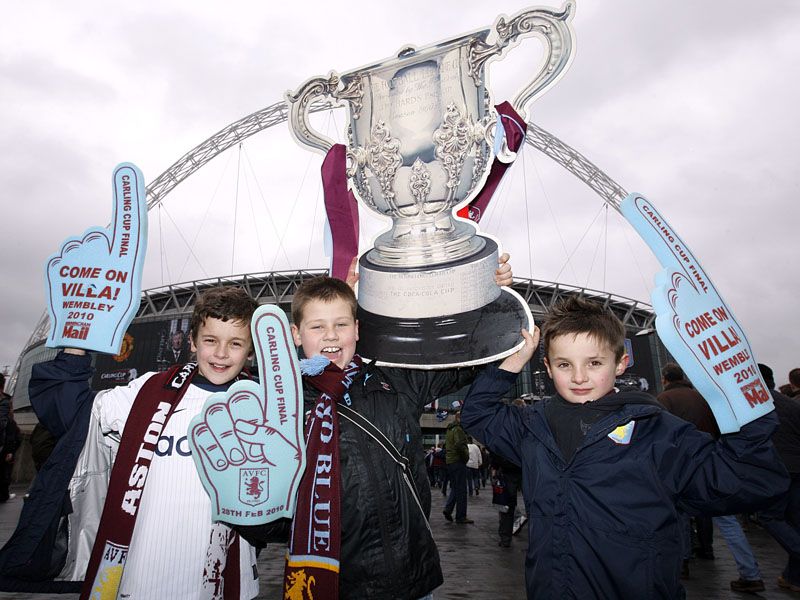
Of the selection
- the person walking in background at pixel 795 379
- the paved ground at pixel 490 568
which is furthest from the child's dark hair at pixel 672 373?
the paved ground at pixel 490 568

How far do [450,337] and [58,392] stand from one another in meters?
1.75

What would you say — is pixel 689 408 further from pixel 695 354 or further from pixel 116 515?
pixel 116 515

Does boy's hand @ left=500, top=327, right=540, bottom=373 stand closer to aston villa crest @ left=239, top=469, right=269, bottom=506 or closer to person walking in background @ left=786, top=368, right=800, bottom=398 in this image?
aston villa crest @ left=239, top=469, right=269, bottom=506

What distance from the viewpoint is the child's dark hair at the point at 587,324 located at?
6.72ft

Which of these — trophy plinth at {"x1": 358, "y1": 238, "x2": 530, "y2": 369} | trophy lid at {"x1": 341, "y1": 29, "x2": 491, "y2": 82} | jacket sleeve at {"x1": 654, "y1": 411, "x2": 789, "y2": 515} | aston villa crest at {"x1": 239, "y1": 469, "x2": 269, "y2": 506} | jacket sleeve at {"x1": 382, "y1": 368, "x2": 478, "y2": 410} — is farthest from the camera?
trophy lid at {"x1": 341, "y1": 29, "x2": 491, "y2": 82}

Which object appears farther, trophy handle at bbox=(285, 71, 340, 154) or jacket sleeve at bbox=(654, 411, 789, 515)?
trophy handle at bbox=(285, 71, 340, 154)

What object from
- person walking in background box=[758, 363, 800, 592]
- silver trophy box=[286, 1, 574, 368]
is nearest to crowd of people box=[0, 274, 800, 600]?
silver trophy box=[286, 1, 574, 368]

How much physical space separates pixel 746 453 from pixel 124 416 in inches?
89.3

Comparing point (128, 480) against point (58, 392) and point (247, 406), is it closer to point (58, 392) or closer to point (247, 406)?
point (58, 392)

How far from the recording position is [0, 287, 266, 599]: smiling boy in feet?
6.36

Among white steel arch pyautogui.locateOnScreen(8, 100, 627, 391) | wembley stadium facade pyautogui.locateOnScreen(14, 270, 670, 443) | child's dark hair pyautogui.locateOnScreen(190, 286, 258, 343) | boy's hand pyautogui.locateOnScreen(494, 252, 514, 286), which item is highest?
white steel arch pyautogui.locateOnScreen(8, 100, 627, 391)

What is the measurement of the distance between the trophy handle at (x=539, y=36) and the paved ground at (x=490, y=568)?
3.56 meters

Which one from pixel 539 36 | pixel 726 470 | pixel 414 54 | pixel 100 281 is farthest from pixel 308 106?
pixel 726 470

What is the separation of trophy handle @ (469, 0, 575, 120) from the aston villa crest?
2425 millimetres
